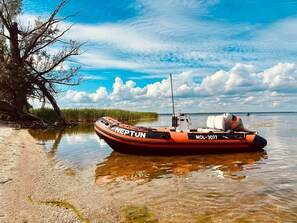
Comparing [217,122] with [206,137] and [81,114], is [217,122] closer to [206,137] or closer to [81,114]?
[206,137]

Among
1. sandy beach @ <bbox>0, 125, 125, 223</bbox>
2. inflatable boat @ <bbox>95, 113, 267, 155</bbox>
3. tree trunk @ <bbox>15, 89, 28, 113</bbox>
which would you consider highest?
tree trunk @ <bbox>15, 89, 28, 113</bbox>

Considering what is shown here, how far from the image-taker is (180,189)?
20.5 ft

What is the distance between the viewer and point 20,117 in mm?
23156

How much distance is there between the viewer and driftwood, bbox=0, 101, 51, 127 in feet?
72.4

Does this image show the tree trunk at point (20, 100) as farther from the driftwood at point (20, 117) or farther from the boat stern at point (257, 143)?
the boat stern at point (257, 143)

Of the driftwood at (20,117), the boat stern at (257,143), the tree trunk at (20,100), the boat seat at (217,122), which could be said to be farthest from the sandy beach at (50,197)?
the tree trunk at (20,100)

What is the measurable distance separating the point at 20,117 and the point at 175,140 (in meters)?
17.7

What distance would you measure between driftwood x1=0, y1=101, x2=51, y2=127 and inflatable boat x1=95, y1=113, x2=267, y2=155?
13.6 meters

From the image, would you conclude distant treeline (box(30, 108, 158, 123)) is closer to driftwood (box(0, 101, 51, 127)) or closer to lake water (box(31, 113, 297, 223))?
driftwood (box(0, 101, 51, 127))

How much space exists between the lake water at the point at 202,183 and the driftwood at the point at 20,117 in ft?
42.3

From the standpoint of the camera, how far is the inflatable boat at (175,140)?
405 inches

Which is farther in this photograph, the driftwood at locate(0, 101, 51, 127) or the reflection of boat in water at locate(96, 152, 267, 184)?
the driftwood at locate(0, 101, 51, 127)

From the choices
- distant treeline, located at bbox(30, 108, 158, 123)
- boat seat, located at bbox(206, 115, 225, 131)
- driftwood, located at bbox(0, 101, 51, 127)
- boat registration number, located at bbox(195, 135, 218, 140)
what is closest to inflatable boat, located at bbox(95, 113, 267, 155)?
boat registration number, located at bbox(195, 135, 218, 140)

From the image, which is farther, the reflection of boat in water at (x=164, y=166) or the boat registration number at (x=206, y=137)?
the boat registration number at (x=206, y=137)
